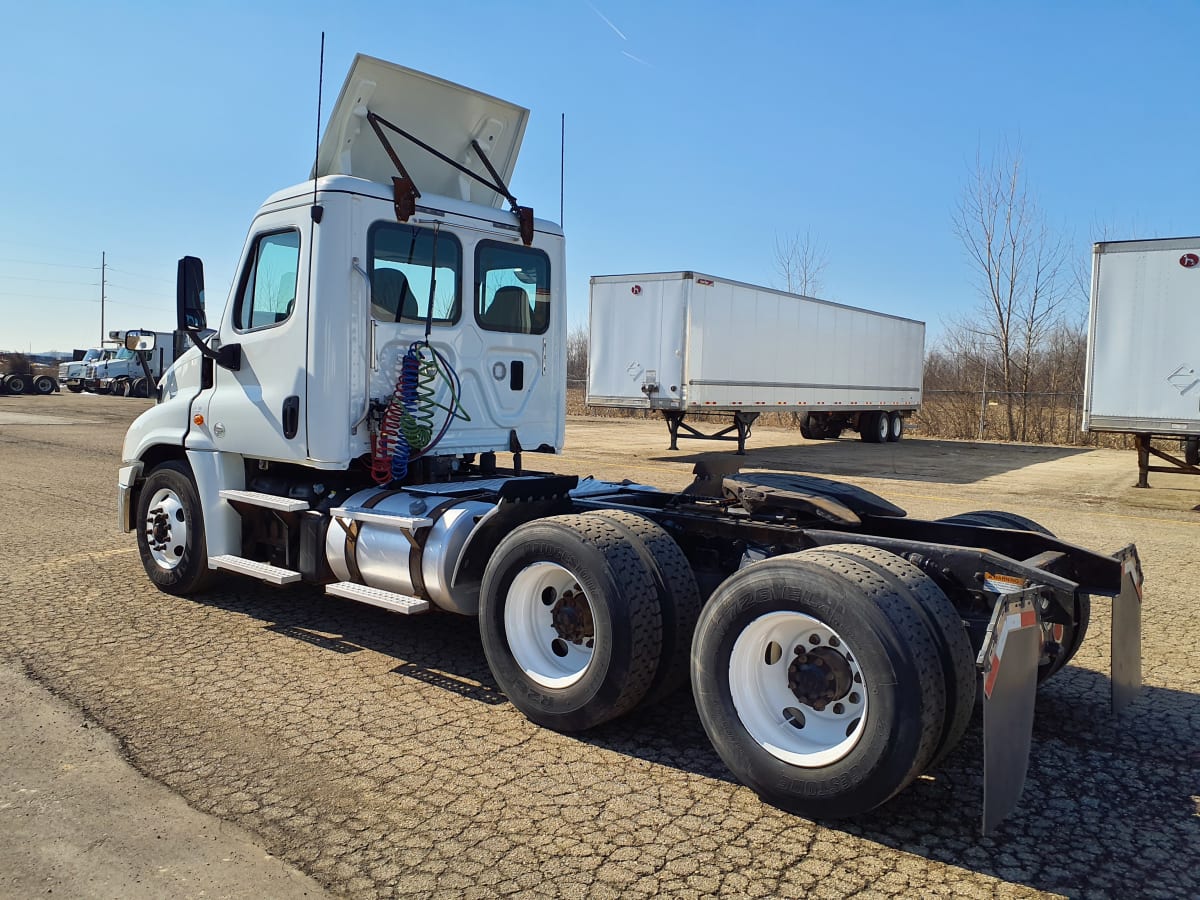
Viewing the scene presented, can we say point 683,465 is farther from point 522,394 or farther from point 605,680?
point 605,680

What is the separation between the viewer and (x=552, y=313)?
6852mm

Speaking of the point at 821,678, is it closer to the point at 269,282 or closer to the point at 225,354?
the point at 269,282

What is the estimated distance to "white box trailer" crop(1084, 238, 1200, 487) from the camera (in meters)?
13.5

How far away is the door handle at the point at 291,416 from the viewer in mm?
5777

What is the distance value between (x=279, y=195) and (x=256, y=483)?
193 centimetres

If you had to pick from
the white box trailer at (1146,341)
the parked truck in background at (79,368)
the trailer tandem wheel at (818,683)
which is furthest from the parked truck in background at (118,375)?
the trailer tandem wheel at (818,683)

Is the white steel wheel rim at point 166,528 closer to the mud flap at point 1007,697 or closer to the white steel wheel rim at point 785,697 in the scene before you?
the white steel wheel rim at point 785,697

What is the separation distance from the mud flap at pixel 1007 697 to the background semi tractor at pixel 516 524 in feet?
0.05

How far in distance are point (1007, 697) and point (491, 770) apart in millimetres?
2050

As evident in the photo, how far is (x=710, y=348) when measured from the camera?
63.8 ft

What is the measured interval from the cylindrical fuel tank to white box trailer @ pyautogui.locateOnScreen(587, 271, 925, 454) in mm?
13580

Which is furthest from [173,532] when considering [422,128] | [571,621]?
[571,621]

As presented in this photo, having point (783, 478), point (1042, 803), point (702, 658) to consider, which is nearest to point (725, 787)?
point (702, 658)

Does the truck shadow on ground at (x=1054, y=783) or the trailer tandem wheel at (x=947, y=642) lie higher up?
the trailer tandem wheel at (x=947, y=642)
